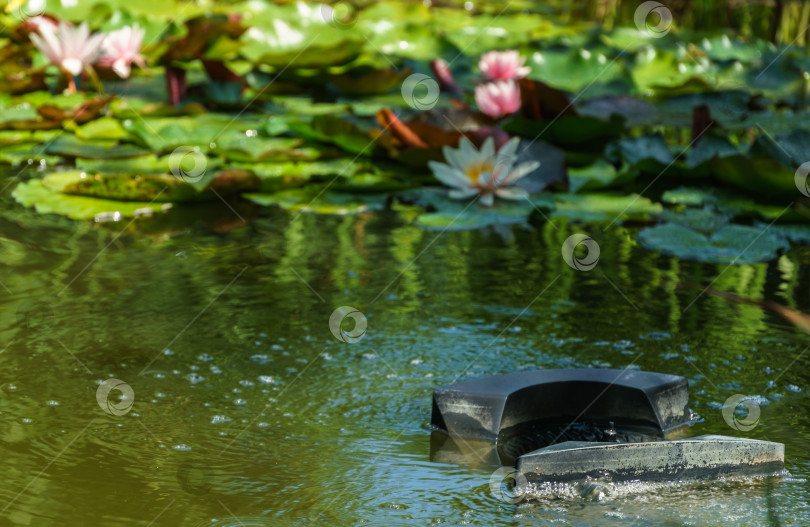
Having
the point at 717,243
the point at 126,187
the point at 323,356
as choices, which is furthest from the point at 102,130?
the point at 717,243

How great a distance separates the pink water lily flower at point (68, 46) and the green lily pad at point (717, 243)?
2.27m

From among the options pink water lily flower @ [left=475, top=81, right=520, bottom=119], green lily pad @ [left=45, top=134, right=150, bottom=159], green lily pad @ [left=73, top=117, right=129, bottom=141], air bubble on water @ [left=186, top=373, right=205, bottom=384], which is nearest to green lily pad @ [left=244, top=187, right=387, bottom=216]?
green lily pad @ [left=45, top=134, right=150, bottom=159]

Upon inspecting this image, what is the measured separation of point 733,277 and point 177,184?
156cm

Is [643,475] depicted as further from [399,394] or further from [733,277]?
[733,277]

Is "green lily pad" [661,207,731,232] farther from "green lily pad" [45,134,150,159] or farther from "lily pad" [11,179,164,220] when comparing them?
"green lily pad" [45,134,150,159]

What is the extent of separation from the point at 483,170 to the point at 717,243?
0.74 metres

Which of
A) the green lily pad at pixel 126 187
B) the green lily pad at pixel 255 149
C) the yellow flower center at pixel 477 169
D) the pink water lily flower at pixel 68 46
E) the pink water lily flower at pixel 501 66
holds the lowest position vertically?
the green lily pad at pixel 126 187

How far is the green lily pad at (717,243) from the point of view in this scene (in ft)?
8.05

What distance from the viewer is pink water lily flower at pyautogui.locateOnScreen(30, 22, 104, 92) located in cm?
364

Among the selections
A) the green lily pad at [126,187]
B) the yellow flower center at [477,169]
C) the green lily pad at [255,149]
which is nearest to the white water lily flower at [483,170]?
the yellow flower center at [477,169]

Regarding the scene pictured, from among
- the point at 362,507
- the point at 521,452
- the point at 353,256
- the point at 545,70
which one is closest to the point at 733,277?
the point at 353,256

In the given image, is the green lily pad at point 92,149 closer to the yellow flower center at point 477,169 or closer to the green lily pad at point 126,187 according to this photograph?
the green lily pad at point 126,187

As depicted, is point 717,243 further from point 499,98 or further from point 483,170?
point 499,98

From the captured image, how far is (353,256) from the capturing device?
2.44m
